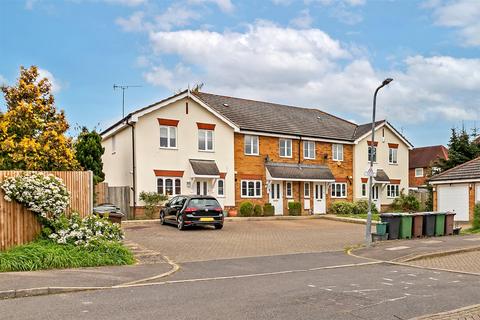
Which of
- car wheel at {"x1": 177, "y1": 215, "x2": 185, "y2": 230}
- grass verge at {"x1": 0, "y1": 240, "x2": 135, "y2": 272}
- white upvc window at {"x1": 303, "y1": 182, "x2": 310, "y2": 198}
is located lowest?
car wheel at {"x1": 177, "y1": 215, "x2": 185, "y2": 230}

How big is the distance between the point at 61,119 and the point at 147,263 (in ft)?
34.6

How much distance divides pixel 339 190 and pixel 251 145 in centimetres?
865

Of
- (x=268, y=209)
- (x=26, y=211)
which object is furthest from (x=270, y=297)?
(x=268, y=209)

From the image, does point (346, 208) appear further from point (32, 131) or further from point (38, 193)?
point (38, 193)

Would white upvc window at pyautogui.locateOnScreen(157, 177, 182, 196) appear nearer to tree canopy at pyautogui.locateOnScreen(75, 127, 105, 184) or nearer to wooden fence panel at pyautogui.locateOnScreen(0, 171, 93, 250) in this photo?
tree canopy at pyautogui.locateOnScreen(75, 127, 105, 184)

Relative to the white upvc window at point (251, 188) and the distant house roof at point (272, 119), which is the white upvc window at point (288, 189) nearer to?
the white upvc window at point (251, 188)

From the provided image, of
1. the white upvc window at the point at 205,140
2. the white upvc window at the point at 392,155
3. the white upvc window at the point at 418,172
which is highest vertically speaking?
the white upvc window at the point at 205,140

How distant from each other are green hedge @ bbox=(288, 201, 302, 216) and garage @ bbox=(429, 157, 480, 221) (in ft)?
28.0

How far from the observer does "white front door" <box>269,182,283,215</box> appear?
33.4m

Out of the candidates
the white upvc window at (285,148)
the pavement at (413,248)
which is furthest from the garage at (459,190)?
the pavement at (413,248)

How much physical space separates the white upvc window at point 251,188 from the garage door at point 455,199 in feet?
36.8

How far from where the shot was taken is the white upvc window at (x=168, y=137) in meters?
29.3

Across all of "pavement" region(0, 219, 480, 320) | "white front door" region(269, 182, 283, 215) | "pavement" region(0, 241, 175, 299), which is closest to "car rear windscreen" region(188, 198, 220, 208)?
"pavement" region(0, 219, 480, 320)

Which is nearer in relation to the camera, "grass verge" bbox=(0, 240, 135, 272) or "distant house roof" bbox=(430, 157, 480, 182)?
"grass verge" bbox=(0, 240, 135, 272)
